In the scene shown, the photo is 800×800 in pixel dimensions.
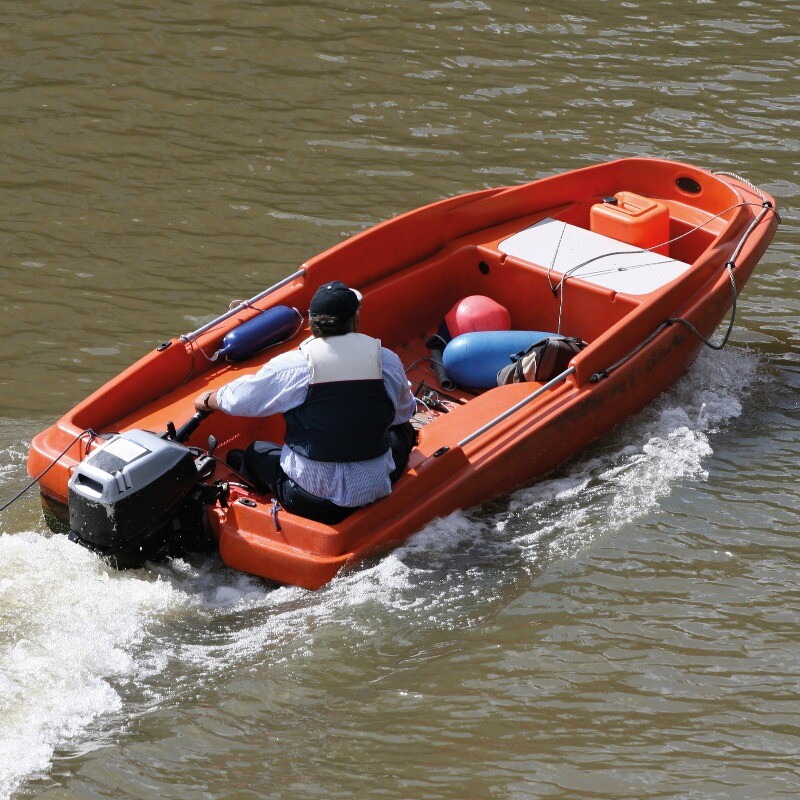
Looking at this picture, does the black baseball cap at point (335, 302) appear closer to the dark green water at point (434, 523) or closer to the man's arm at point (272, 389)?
the man's arm at point (272, 389)

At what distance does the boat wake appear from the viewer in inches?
169

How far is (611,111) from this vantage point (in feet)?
29.1

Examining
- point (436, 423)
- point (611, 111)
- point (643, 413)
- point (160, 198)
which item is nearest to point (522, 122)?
point (611, 111)

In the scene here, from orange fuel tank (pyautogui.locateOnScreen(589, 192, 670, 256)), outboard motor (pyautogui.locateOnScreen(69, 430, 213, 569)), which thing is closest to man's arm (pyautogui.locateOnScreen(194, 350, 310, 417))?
outboard motor (pyautogui.locateOnScreen(69, 430, 213, 569))

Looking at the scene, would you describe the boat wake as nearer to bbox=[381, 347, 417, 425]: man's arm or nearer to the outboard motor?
the outboard motor

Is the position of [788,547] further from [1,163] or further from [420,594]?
[1,163]

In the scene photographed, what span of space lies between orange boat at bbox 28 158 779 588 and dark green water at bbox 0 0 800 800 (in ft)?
0.59

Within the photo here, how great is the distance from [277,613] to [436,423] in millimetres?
1208

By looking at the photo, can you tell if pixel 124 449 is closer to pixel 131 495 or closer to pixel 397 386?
pixel 131 495

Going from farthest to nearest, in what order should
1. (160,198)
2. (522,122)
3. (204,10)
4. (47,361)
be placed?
(204,10) → (522,122) → (160,198) → (47,361)

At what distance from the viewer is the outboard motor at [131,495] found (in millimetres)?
→ 4660

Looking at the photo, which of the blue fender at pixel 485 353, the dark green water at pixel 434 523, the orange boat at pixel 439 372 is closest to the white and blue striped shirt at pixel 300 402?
the orange boat at pixel 439 372

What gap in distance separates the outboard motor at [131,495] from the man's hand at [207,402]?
25 centimetres

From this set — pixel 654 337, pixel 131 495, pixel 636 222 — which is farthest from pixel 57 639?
pixel 636 222
